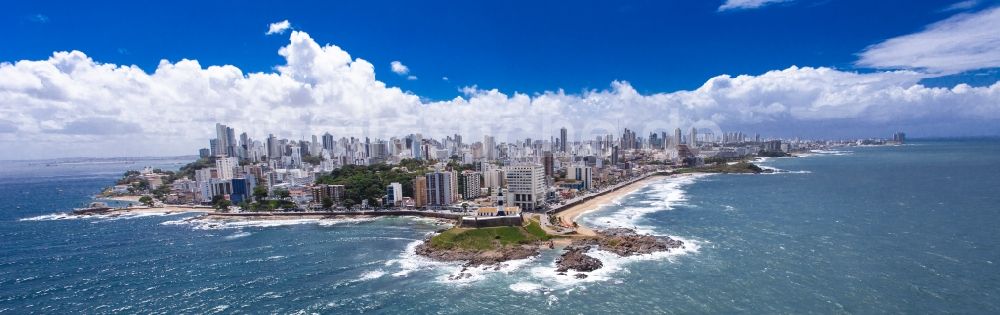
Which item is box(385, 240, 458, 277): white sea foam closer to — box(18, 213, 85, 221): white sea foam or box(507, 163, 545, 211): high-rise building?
box(507, 163, 545, 211): high-rise building

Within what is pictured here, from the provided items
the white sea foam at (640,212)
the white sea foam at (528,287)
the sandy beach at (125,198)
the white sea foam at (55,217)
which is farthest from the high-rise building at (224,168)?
the white sea foam at (528,287)

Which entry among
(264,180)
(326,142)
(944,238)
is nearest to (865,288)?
(944,238)

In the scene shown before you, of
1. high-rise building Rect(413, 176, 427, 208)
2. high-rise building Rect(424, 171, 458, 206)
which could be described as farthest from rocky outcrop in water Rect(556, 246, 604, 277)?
high-rise building Rect(413, 176, 427, 208)

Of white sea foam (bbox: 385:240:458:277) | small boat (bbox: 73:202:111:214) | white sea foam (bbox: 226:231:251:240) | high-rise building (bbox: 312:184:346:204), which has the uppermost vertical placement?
high-rise building (bbox: 312:184:346:204)

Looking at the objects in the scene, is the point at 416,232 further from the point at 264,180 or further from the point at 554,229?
the point at 264,180

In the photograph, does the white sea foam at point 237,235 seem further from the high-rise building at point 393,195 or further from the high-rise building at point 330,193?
the high-rise building at point 393,195

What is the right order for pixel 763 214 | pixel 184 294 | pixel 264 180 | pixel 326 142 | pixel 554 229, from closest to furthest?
1. pixel 184 294
2. pixel 554 229
3. pixel 763 214
4. pixel 264 180
5. pixel 326 142
